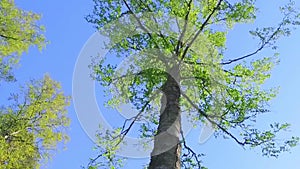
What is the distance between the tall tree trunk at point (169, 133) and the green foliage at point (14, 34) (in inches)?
252

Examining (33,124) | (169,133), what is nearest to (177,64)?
(169,133)

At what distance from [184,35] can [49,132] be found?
9373mm

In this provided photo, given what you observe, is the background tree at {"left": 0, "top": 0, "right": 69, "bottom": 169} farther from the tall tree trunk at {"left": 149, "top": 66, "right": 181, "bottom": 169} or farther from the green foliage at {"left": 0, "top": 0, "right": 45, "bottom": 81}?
the tall tree trunk at {"left": 149, "top": 66, "right": 181, "bottom": 169}

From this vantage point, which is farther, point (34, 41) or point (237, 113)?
point (34, 41)

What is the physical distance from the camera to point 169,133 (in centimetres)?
650

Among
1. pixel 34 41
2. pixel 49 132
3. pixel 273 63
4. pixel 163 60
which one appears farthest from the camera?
pixel 49 132

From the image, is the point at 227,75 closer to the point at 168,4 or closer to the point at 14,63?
the point at 168,4

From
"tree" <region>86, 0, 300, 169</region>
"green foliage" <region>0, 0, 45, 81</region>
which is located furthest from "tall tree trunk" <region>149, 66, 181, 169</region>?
"green foliage" <region>0, 0, 45, 81</region>

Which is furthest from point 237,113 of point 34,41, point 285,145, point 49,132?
point 49,132

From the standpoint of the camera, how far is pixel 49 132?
16453 millimetres

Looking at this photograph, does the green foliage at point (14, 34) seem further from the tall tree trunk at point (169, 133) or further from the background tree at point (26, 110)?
the tall tree trunk at point (169, 133)

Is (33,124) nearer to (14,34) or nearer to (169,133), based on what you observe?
(14,34)

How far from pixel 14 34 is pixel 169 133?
7586 millimetres

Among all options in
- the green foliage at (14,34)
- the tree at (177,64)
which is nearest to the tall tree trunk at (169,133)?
the tree at (177,64)
